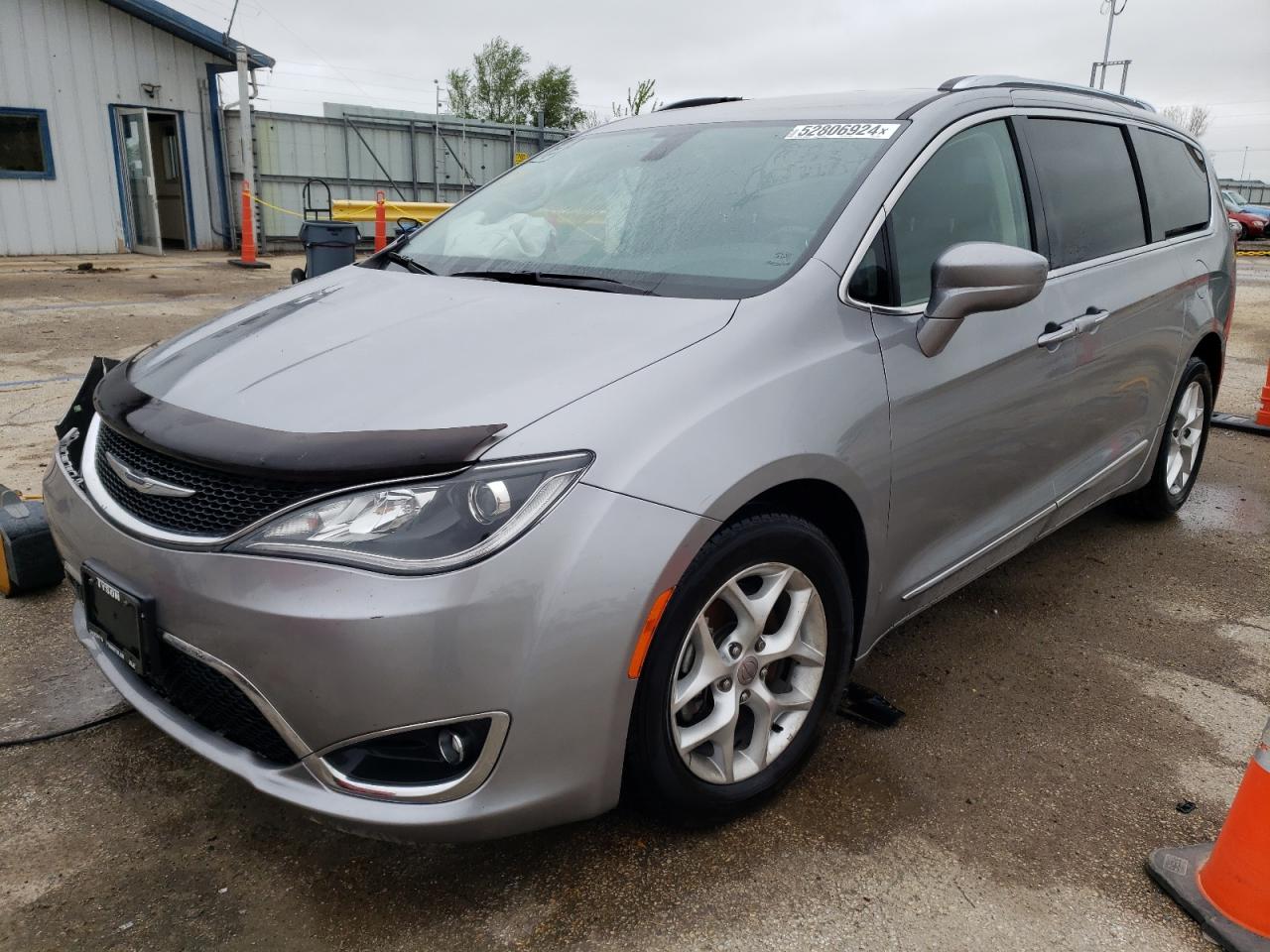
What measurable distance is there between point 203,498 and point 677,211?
1.46 m

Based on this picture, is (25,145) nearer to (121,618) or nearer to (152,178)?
(152,178)

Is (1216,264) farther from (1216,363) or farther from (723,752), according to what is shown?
(723,752)

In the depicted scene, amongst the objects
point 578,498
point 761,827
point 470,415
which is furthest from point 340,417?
point 761,827

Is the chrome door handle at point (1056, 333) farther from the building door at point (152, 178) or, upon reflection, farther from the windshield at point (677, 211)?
the building door at point (152, 178)

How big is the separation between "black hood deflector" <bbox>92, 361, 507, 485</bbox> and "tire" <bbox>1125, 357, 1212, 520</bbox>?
338cm

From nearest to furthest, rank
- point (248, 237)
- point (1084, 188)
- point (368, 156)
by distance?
point (1084, 188), point (248, 237), point (368, 156)

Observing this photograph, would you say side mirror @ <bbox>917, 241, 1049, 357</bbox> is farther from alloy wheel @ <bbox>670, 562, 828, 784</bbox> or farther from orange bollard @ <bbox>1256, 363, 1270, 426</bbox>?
orange bollard @ <bbox>1256, 363, 1270, 426</bbox>

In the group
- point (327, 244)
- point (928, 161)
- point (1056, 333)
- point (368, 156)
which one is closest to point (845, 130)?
point (928, 161)

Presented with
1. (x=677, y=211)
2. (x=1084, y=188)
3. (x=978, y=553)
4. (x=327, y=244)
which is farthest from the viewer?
(x=327, y=244)

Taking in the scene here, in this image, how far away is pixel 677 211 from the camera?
2711 mm

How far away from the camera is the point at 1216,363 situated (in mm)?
4438

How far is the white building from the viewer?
48.2 feet

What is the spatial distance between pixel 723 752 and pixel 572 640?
1.92 feet

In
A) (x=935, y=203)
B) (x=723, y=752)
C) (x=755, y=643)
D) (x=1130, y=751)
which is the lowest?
(x=1130, y=751)
